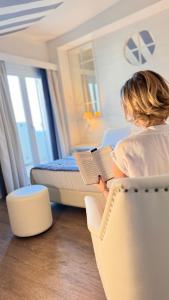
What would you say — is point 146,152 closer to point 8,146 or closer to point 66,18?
point 8,146

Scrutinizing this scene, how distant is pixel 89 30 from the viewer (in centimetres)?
409

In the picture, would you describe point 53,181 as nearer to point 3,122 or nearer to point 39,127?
point 3,122

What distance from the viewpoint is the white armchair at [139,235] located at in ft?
2.24

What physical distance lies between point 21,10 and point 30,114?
184cm

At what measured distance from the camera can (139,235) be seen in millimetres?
705

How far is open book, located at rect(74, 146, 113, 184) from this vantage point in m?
1.29

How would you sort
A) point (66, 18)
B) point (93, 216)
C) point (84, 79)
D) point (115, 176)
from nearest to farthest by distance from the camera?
point (115, 176) < point (93, 216) < point (66, 18) < point (84, 79)

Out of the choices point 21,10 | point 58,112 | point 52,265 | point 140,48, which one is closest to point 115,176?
point 52,265

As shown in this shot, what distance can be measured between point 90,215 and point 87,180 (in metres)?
0.21

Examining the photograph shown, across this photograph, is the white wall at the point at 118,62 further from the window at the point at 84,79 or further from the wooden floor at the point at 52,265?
the wooden floor at the point at 52,265

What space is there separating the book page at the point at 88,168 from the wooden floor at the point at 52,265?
29.9 inches

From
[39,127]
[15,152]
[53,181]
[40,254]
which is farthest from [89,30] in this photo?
[40,254]

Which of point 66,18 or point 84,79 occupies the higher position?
point 66,18

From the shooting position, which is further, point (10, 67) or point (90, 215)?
point (10, 67)
